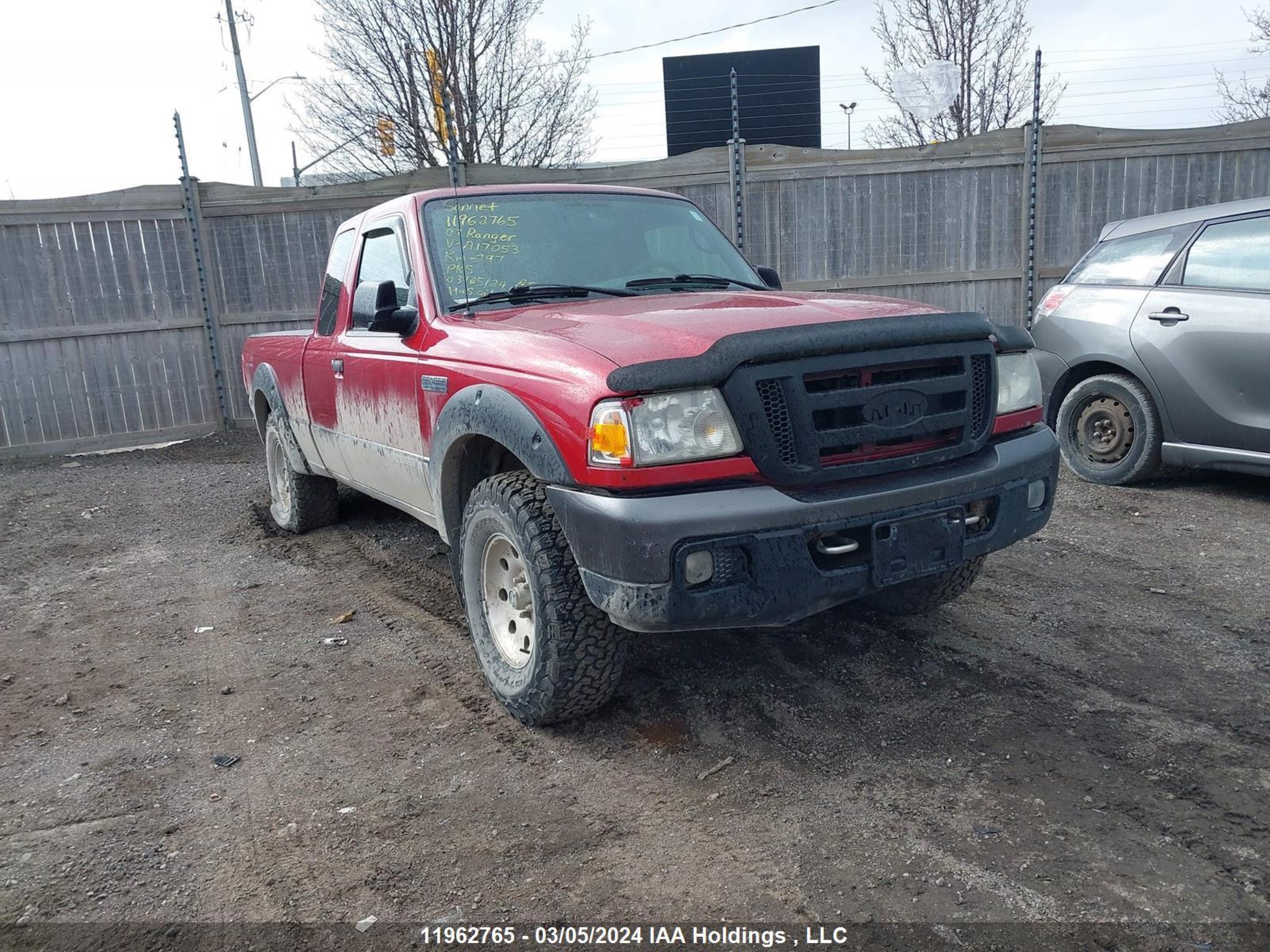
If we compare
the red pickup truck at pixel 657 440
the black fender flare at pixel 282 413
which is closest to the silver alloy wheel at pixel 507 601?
the red pickup truck at pixel 657 440

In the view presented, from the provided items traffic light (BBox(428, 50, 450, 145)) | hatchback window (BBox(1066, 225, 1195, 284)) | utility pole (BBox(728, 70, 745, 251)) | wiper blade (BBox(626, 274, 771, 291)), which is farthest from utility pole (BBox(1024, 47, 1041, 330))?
traffic light (BBox(428, 50, 450, 145))

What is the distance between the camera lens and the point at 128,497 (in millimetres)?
7898

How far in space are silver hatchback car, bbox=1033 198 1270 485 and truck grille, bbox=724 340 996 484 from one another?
320cm

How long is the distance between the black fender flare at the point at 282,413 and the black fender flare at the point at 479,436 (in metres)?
2.30

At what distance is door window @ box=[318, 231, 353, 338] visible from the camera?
5.01 metres

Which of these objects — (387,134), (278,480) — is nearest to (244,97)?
(387,134)

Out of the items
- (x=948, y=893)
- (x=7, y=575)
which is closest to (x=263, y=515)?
(x=7, y=575)

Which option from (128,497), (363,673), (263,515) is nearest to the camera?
(363,673)

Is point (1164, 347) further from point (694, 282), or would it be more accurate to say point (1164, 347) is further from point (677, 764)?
point (677, 764)

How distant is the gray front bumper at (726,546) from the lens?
104 inches

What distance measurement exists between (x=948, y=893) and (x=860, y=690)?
118 cm

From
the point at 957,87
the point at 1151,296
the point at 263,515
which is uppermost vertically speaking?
the point at 957,87

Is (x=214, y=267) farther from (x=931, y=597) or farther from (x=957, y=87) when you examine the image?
(x=957, y=87)

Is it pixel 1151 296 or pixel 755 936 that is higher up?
pixel 1151 296
